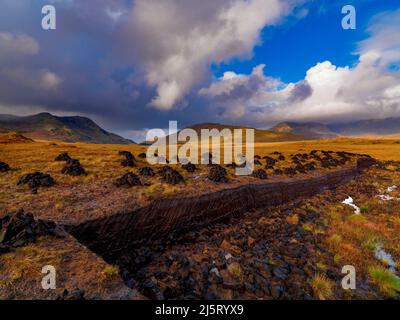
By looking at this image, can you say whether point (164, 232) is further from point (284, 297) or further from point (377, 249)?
point (377, 249)

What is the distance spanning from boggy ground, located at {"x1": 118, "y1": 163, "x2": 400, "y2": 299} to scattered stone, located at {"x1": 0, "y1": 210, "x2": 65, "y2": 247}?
10.4ft

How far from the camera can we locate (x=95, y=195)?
13.7 meters

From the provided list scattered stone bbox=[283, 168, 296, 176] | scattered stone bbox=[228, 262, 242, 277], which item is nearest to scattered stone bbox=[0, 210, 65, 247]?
scattered stone bbox=[228, 262, 242, 277]

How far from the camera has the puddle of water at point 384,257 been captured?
10.5 metres

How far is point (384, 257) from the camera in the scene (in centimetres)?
1119

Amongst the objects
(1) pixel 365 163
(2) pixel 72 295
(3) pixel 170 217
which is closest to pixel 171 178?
(3) pixel 170 217

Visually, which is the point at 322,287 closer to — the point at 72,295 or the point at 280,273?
the point at 280,273

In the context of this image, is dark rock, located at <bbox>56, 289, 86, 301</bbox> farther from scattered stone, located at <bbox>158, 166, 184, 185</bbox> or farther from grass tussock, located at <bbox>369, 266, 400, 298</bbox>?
scattered stone, located at <bbox>158, 166, 184, 185</bbox>

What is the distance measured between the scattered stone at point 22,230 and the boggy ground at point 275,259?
3.16 metres

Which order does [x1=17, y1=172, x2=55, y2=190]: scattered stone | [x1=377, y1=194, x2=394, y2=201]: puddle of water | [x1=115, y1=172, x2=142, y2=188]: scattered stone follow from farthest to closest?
[x1=377, y1=194, x2=394, y2=201]: puddle of water < [x1=115, y1=172, x2=142, y2=188]: scattered stone < [x1=17, y1=172, x2=55, y2=190]: scattered stone

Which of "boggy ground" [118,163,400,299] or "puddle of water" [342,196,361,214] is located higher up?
"puddle of water" [342,196,361,214]

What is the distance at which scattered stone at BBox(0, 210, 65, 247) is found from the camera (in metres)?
7.69

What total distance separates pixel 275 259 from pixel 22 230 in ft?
33.1
